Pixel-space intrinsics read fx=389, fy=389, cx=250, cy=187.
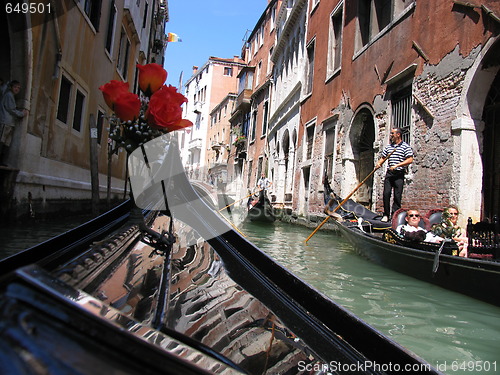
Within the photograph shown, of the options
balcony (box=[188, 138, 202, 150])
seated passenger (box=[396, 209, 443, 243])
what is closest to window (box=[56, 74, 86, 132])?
seated passenger (box=[396, 209, 443, 243])

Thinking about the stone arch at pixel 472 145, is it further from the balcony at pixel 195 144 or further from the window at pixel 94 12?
the balcony at pixel 195 144

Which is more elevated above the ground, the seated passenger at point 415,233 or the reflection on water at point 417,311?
the seated passenger at point 415,233

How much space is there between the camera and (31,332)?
28 centimetres

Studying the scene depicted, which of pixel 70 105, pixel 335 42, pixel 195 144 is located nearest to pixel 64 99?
pixel 70 105

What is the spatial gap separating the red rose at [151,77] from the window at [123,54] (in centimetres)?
793

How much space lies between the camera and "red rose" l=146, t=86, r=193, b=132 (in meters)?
0.96

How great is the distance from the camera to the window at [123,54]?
27.2 feet

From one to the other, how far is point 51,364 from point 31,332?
3 cm

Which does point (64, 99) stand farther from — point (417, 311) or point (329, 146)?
point (329, 146)

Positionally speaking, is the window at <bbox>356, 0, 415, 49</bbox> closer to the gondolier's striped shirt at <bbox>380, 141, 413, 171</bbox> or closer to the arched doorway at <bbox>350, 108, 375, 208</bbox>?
the arched doorway at <bbox>350, 108, 375, 208</bbox>

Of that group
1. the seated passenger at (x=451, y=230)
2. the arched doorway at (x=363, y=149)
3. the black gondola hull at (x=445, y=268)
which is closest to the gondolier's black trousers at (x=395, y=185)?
the black gondola hull at (x=445, y=268)

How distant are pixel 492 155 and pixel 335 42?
5.08 metres

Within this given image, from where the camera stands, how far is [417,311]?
228cm

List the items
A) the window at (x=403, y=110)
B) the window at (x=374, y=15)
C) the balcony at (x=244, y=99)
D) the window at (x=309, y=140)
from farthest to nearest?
the balcony at (x=244, y=99) < the window at (x=309, y=140) < the window at (x=374, y=15) < the window at (x=403, y=110)
